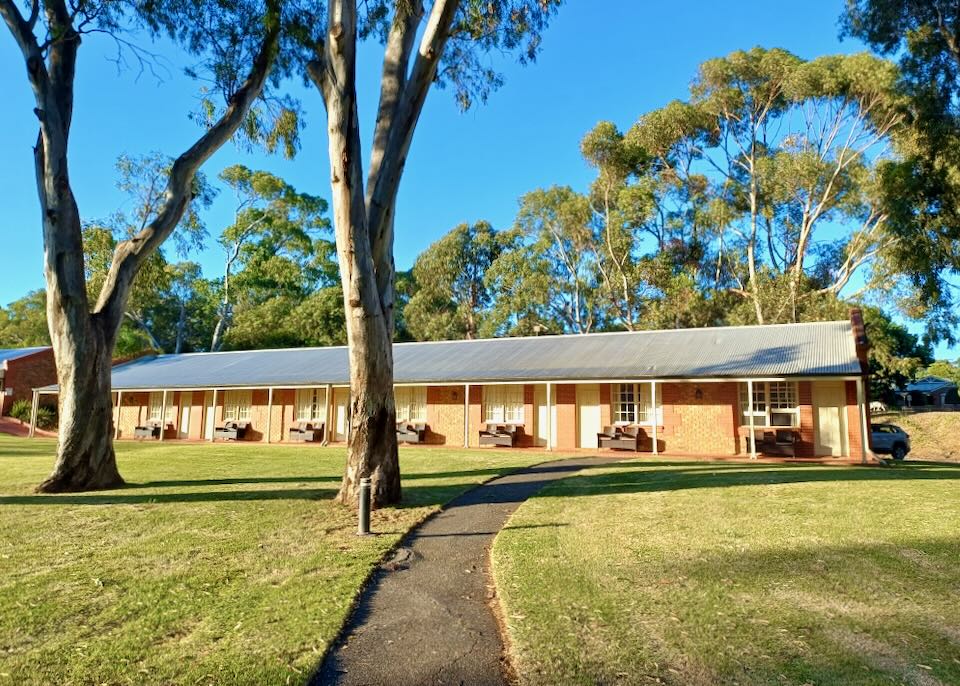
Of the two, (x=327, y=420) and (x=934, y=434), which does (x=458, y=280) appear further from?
(x=934, y=434)

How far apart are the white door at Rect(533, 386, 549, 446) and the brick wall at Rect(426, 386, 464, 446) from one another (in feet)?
8.77

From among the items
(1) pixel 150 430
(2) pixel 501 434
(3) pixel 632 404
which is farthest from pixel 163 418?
(3) pixel 632 404

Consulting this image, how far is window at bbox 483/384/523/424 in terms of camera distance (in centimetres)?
1891

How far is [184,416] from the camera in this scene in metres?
23.5

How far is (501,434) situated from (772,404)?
26.4ft

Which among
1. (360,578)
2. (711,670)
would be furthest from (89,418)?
(711,670)

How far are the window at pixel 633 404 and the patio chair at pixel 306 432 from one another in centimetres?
1059

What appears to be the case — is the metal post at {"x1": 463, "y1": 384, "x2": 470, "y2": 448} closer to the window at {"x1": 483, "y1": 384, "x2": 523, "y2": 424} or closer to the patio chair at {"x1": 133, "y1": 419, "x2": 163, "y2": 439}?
the window at {"x1": 483, "y1": 384, "x2": 523, "y2": 424}

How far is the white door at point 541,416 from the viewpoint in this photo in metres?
18.4

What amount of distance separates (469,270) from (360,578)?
34607 millimetres

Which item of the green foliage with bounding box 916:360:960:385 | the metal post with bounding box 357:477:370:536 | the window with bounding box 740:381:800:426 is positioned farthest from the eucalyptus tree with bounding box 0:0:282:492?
the green foliage with bounding box 916:360:960:385

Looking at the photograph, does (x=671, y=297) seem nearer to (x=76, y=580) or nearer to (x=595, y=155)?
(x=595, y=155)

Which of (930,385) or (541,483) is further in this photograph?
(930,385)

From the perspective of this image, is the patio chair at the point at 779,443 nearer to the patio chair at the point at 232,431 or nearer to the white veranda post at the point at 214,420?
the patio chair at the point at 232,431
